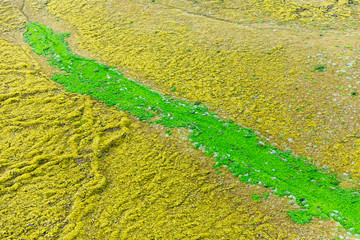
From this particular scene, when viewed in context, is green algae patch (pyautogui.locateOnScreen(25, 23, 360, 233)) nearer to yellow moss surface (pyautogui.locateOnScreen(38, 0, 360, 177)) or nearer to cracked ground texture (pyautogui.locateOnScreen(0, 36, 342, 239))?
cracked ground texture (pyautogui.locateOnScreen(0, 36, 342, 239))

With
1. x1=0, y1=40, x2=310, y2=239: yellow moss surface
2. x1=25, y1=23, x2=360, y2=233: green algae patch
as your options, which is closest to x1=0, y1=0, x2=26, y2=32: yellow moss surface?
x1=25, y1=23, x2=360, y2=233: green algae patch

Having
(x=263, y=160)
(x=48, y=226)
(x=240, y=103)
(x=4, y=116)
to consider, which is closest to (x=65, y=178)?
(x=48, y=226)

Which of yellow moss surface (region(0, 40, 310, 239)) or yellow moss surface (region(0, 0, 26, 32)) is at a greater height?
yellow moss surface (region(0, 0, 26, 32))

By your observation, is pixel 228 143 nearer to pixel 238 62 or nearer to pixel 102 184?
pixel 102 184

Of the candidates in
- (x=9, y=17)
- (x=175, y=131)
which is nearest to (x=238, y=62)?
(x=175, y=131)

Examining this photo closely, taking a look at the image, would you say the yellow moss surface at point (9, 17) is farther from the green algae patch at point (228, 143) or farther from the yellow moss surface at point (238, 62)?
the green algae patch at point (228, 143)

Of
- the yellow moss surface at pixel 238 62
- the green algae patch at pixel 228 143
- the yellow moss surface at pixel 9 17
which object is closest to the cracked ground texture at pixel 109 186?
the green algae patch at pixel 228 143

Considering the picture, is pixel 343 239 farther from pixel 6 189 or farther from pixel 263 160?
pixel 6 189
